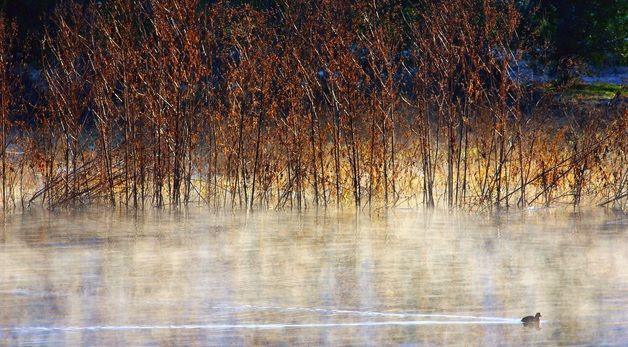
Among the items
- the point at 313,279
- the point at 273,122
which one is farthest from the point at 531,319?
the point at 273,122

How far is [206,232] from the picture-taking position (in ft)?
30.0

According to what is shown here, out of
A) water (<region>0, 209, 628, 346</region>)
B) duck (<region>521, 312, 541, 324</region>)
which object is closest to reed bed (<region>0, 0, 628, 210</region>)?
water (<region>0, 209, 628, 346</region>)

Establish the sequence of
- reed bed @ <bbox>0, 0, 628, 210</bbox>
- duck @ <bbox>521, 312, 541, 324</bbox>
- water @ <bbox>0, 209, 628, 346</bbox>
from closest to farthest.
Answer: water @ <bbox>0, 209, 628, 346</bbox>, duck @ <bbox>521, 312, 541, 324</bbox>, reed bed @ <bbox>0, 0, 628, 210</bbox>

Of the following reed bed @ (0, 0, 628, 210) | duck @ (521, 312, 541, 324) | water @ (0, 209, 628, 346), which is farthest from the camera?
reed bed @ (0, 0, 628, 210)

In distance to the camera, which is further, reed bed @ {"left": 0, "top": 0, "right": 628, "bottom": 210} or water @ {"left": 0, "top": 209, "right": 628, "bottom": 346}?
reed bed @ {"left": 0, "top": 0, "right": 628, "bottom": 210}

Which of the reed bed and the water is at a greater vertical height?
the reed bed

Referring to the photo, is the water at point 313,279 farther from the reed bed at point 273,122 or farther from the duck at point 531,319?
the reed bed at point 273,122

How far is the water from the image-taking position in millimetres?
5531

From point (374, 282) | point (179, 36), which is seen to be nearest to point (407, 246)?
point (374, 282)

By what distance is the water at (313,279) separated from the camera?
553 centimetres

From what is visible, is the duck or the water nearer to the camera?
the water

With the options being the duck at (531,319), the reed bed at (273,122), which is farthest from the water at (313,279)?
the reed bed at (273,122)

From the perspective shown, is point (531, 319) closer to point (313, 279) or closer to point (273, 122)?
point (313, 279)

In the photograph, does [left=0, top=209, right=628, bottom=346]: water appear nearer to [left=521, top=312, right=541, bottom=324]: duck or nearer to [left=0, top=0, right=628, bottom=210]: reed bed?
[left=521, top=312, right=541, bottom=324]: duck
